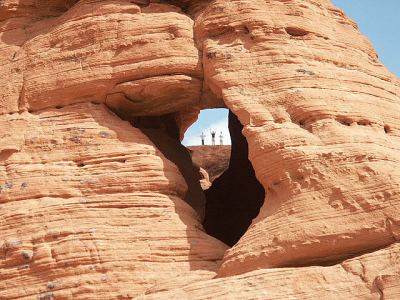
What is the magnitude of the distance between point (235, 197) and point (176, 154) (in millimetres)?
2067

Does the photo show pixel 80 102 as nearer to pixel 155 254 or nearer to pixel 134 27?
pixel 134 27

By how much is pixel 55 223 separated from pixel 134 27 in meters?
3.26

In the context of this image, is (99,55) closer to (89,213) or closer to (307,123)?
(89,213)

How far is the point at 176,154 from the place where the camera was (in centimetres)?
1192

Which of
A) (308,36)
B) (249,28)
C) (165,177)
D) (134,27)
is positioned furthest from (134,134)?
(308,36)

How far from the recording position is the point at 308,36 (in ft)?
34.4

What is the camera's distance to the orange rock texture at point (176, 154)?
8.55m

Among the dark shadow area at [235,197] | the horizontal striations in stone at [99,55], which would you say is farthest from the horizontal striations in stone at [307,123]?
the dark shadow area at [235,197]

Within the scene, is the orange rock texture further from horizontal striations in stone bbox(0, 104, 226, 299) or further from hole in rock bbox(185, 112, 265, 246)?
hole in rock bbox(185, 112, 265, 246)

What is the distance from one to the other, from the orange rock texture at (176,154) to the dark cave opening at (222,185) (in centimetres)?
10

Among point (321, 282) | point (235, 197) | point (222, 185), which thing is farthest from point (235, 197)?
point (321, 282)

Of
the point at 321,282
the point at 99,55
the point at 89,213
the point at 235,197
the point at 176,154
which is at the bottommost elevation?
the point at 321,282

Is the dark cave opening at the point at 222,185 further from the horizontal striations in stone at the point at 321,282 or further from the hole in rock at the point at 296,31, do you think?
the horizontal striations in stone at the point at 321,282

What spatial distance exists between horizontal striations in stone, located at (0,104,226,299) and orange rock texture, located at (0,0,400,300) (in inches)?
0.8
